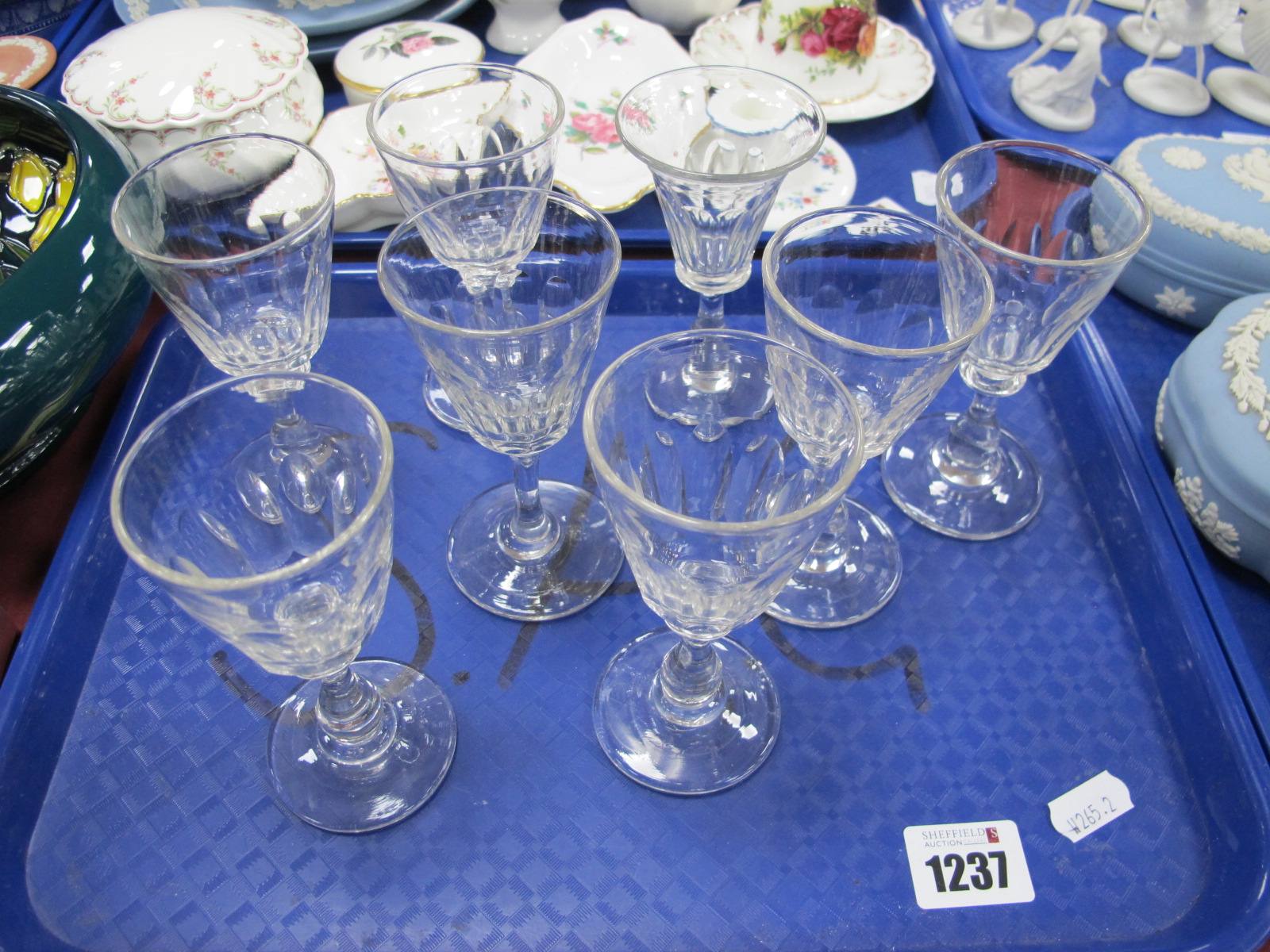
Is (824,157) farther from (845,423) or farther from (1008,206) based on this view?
(845,423)

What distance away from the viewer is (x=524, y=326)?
0.46 m

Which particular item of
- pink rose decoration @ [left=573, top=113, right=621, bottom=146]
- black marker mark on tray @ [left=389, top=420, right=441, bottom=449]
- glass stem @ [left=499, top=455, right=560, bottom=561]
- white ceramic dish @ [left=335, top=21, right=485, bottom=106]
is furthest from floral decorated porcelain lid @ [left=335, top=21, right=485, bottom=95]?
glass stem @ [left=499, top=455, right=560, bottom=561]

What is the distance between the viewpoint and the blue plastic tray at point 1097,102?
0.87m

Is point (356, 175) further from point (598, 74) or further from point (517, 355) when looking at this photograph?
point (517, 355)

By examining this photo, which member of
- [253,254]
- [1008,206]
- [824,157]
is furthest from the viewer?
[824,157]

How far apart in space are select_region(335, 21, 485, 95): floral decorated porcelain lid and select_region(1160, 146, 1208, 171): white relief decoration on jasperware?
629mm

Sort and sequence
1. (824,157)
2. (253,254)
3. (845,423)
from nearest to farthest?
1. (845,423)
2. (253,254)
3. (824,157)

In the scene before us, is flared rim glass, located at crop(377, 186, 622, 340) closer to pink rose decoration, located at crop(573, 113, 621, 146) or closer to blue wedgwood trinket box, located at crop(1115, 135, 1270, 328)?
pink rose decoration, located at crop(573, 113, 621, 146)

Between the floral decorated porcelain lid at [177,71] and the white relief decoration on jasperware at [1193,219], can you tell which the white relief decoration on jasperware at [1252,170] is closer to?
the white relief decoration on jasperware at [1193,219]

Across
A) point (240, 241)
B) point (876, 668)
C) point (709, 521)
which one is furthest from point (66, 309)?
point (876, 668)

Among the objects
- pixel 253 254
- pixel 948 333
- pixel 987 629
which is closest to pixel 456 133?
pixel 253 254

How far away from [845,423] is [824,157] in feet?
1.79

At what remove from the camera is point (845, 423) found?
0.35 meters

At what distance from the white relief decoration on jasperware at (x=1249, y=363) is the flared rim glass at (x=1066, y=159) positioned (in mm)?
127
